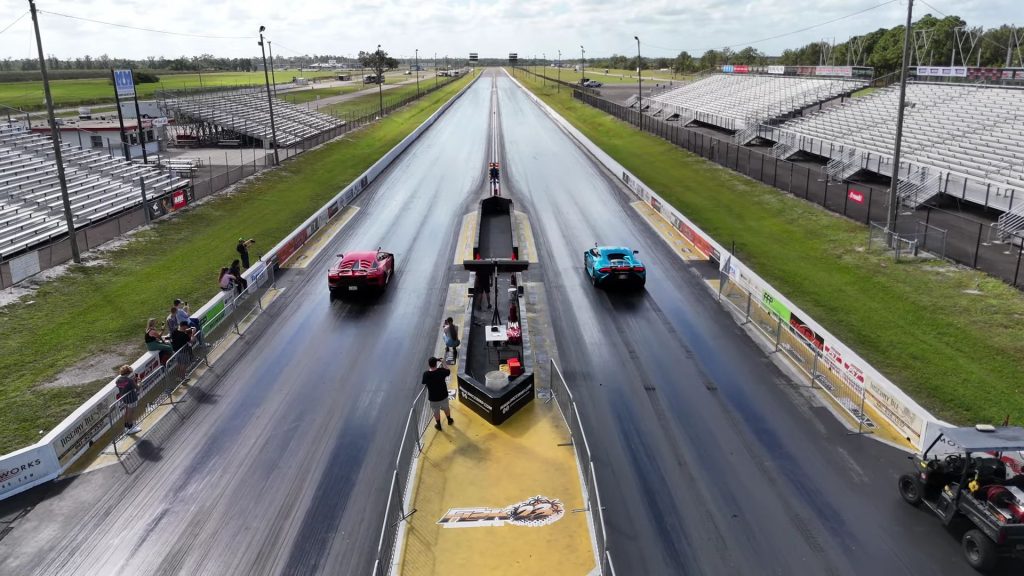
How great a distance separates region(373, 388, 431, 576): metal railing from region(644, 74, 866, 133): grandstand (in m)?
55.7

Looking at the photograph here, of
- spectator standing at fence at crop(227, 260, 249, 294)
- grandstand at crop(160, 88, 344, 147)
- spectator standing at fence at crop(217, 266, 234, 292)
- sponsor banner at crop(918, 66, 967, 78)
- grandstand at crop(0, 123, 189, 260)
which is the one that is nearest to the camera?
spectator standing at fence at crop(217, 266, 234, 292)

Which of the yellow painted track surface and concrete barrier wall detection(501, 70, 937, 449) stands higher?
concrete barrier wall detection(501, 70, 937, 449)

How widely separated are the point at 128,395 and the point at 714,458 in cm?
1299

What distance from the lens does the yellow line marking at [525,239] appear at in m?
29.5

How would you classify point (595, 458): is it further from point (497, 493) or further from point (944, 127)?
point (944, 127)

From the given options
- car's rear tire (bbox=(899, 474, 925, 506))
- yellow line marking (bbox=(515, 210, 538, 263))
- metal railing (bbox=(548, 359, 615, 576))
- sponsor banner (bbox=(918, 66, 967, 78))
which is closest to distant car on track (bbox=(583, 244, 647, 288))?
yellow line marking (bbox=(515, 210, 538, 263))

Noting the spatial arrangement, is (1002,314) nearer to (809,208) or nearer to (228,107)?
(809,208)

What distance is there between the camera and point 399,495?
1176 centimetres

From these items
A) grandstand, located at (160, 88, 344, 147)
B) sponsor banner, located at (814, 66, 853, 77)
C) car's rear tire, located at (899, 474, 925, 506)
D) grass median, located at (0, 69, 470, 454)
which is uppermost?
sponsor banner, located at (814, 66, 853, 77)

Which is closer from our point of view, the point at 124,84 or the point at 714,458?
the point at 714,458

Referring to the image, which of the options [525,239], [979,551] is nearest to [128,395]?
[979,551]

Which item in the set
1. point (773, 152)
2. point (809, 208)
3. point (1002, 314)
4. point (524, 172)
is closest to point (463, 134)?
point (524, 172)

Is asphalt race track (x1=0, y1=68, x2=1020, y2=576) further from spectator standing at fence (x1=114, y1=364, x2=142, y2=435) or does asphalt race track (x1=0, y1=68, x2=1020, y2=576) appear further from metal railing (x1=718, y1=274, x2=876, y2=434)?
spectator standing at fence (x1=114, y1=364, x2=142, y2=435)

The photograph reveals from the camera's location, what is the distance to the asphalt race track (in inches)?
452
